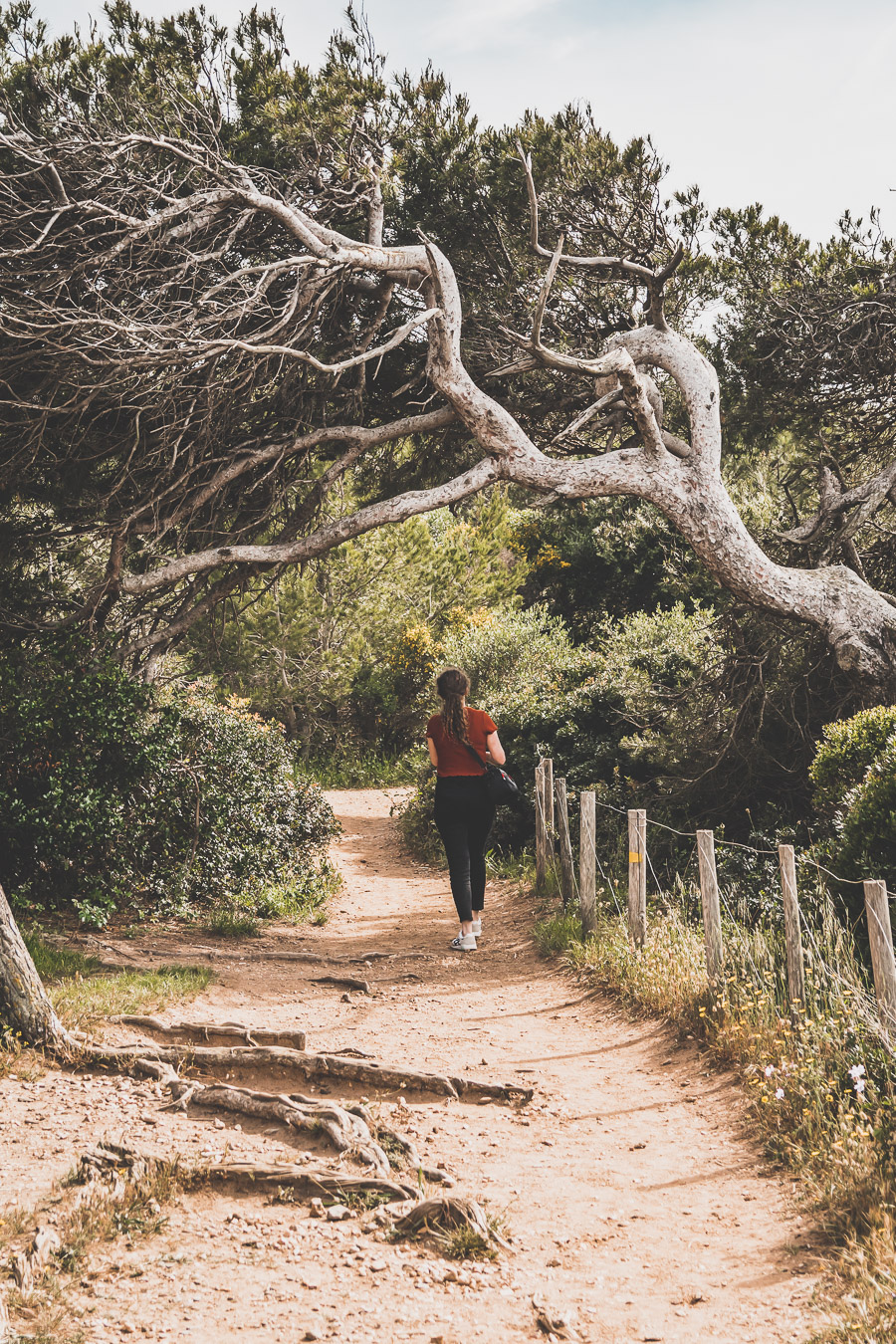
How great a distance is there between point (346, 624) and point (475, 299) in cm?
938

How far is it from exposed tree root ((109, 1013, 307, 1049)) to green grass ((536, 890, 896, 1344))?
2295 millimetres

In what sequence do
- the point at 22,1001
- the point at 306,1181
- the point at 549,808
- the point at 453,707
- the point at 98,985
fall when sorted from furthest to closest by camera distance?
1. the point at 549,808
2. the point at 453,707
3. the point at 98,985
4. the point at 22,1001
5. the point at 306,1181

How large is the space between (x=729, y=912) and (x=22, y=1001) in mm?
4467

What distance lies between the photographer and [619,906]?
326 inches

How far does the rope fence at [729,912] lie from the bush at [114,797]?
2.96 meters

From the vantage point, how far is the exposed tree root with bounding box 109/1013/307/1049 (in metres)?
5.77

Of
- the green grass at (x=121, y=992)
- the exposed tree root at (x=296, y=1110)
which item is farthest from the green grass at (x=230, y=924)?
the exposed tree root at (x=296, y=1110)

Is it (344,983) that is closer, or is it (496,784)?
(344,983)

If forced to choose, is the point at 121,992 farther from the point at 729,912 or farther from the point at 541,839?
the point at 541,839

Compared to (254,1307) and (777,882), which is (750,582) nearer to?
(777,882)

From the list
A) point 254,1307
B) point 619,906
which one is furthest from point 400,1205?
point 619,906

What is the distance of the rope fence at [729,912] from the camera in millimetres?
4398

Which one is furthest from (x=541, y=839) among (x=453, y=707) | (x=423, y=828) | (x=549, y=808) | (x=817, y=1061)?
(x=817, y=1061)

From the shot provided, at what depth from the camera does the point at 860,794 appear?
657cm
